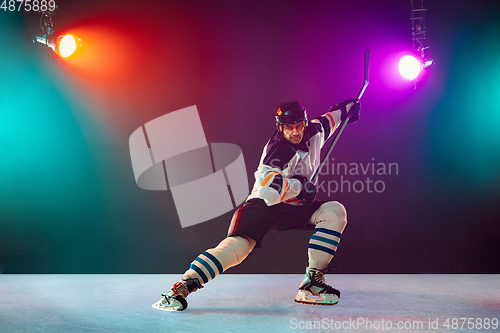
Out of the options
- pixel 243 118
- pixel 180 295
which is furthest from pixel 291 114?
pixel 180 295

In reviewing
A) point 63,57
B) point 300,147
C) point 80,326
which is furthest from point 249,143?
point 80,326

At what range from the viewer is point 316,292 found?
252 cm

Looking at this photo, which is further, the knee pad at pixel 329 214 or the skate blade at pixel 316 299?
the knee pad at pixel 329 214

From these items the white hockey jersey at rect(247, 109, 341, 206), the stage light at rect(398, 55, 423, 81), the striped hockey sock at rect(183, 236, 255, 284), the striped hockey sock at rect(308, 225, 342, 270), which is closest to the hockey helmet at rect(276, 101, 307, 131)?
the white hockey jersey at rect(247, 109, 341, 206)

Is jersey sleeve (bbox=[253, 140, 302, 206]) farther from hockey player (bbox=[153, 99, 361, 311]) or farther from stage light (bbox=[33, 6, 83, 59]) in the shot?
stage light (bbox=[33, 6, 83, 59])

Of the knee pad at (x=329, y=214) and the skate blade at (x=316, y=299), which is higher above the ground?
the knee pad at (x=329, y=214)

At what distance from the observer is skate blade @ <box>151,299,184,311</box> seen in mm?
2288

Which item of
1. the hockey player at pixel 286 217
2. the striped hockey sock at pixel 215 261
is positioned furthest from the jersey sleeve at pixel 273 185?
the striped hockey sock at pixel 215 261

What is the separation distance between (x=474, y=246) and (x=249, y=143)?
206cm

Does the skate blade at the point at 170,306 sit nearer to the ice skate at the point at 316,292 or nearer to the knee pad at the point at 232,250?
the knee pad at the point at 232,250

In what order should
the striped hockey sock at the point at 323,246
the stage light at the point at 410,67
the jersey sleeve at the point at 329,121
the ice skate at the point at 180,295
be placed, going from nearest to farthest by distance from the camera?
the ice skate at the point at 180,295 → the striped hockey sock at the point at 323,246 → the jersey sleeve at the point at 329,121 → the stage light at the point at 410,67

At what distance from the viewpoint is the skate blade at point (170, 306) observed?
229cm

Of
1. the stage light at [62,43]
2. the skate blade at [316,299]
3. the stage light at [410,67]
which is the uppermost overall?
the stage light at [62,43]

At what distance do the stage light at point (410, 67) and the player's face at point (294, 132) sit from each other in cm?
125
